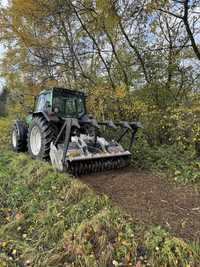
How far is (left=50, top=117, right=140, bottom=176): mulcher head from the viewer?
5477 mm

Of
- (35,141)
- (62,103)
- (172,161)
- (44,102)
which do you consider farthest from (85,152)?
(44,102)

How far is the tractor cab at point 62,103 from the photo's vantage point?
23.5 feet

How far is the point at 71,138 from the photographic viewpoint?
6.15 m

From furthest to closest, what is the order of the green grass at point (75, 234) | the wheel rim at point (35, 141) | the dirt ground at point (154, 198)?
the wheel rim at point (35, 141)
the dirt ground at point (154, 198)
the green grass at point (75, 234)

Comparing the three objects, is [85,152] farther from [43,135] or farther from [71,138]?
[43,135]

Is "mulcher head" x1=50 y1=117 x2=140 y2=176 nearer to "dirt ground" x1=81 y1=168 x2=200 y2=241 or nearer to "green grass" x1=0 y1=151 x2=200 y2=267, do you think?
"dirt ground" x1=81 y1=168 x2=200 y2=241

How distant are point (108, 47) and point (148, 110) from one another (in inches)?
117

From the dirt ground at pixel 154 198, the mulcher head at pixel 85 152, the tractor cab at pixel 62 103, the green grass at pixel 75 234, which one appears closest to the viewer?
the green grass at pixel 75 234

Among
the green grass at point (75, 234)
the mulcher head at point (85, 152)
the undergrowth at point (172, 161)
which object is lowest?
the green grass at point (75, 234)

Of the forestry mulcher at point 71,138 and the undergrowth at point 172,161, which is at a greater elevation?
the forestry mulcher at point 71,138

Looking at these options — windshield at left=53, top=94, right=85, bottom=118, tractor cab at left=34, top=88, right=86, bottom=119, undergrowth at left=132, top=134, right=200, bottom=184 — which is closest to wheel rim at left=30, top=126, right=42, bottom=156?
tractor cab at left=34, top=88, right=86, bottom=119

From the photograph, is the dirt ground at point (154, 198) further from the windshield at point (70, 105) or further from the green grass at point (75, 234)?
the windshield at point (70, 105)

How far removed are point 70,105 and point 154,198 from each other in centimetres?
400

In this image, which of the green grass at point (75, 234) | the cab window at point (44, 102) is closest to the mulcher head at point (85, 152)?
the green grass at point (75, 234)
